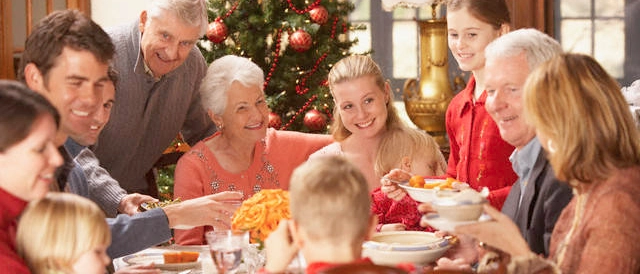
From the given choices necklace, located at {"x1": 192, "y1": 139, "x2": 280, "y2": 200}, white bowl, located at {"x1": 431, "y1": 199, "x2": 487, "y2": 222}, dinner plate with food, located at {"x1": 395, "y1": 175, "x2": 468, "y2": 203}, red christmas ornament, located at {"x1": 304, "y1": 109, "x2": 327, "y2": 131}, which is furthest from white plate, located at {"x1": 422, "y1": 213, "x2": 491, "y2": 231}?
red christmas ornament, located at {"x1": 304, "y1": 109, "x2": 327, "y2": 131}

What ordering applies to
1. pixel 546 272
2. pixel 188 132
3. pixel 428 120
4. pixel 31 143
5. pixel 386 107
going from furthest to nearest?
pixel 428 120
pixel 188 132
pixel 386 107
pixel 546 272
pixel 31 143

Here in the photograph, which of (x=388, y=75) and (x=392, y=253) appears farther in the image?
(x=388, y=75)

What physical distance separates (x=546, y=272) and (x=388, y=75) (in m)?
5.11

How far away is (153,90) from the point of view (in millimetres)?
3654

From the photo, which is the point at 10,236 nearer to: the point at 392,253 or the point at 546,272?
the point at 392,253

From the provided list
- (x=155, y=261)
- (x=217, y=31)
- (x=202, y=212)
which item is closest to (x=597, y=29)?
(x=217, y=31)

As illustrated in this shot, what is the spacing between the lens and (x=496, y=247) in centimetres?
191

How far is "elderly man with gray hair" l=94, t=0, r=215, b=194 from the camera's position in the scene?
3.43 metres

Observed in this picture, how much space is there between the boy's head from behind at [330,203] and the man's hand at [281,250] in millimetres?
103

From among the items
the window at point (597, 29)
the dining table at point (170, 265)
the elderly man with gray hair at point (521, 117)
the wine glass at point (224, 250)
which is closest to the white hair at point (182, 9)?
the dining table at point (170, 265)

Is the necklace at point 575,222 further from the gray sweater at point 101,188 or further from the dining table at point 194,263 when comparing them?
the gray sweater at point 101,188

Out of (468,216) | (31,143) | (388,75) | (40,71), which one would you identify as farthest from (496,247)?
(388,75)

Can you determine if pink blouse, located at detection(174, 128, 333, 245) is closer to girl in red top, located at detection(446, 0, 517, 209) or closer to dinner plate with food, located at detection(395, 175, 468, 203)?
girl in red top, located at detection(446, 0, 517, 209)

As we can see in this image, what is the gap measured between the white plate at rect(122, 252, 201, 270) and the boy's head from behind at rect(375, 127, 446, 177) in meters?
1.00
